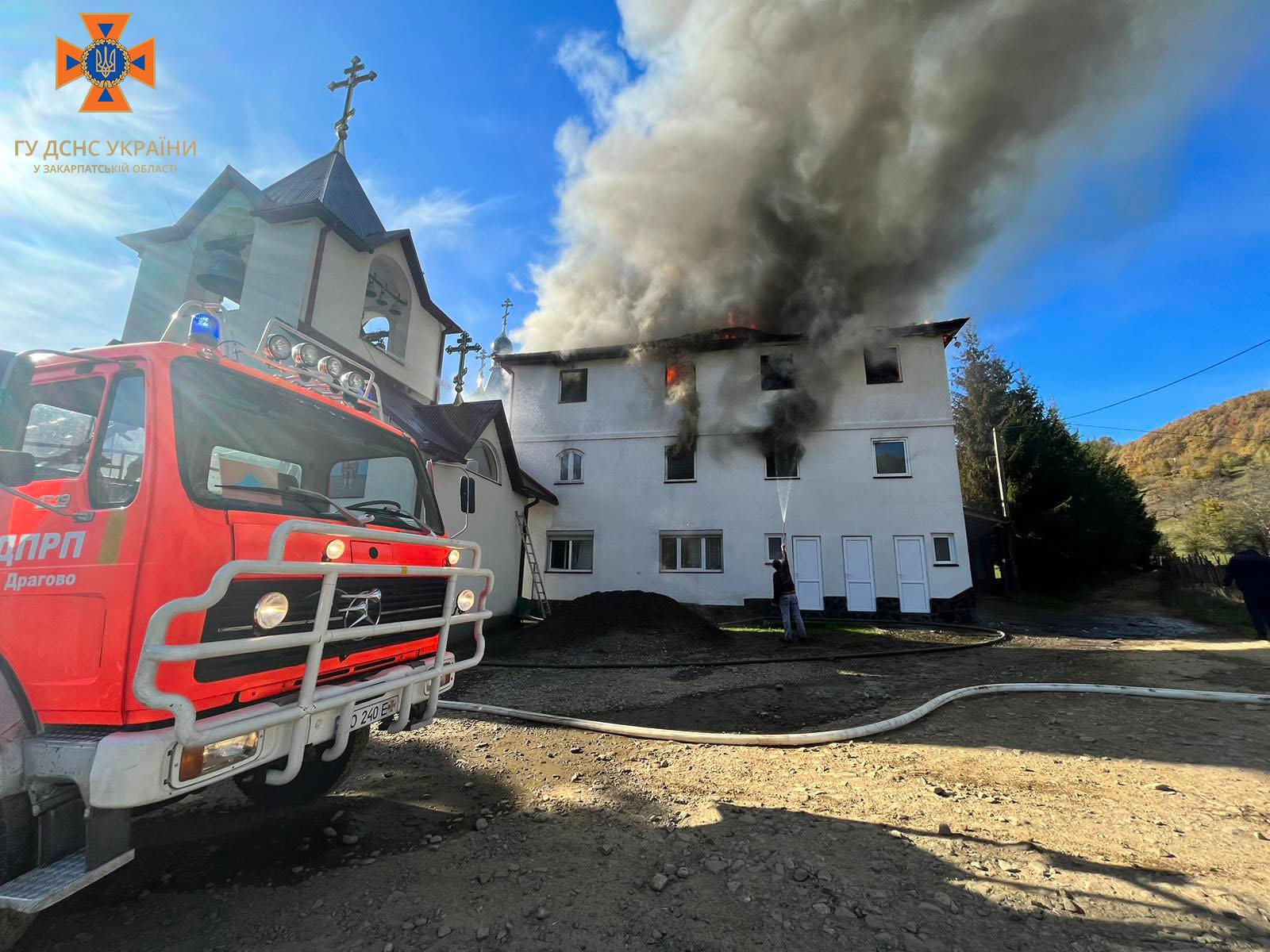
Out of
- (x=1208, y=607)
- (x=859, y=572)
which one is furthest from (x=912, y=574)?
(x=1208, y=607)

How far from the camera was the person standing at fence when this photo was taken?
9547mm

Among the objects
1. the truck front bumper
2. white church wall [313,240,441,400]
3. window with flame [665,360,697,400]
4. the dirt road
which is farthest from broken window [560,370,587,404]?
the truck front bumper

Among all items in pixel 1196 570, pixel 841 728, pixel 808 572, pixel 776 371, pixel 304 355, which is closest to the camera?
pixel 304 355

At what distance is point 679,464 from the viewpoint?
17016mm

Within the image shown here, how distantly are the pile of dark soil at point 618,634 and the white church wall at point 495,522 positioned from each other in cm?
250

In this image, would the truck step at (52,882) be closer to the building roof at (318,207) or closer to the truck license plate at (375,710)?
the truck license plate at (375,710)

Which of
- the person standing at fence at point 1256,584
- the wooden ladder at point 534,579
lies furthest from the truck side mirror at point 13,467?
the person standing at fence at point 1256,584

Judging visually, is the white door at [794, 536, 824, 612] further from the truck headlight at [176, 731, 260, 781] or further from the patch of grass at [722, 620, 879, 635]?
the truck headlight at [176, 731, 260, 781]

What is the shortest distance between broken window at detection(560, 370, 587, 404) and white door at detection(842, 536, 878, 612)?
10.1m

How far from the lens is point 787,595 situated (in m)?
11.4

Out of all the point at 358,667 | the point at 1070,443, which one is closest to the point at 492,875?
the point at 358,667

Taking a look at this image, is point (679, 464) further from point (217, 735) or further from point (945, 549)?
point (217, 735)

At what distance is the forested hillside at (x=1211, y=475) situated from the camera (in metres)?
19.8

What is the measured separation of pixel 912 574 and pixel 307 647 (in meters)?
15.8
